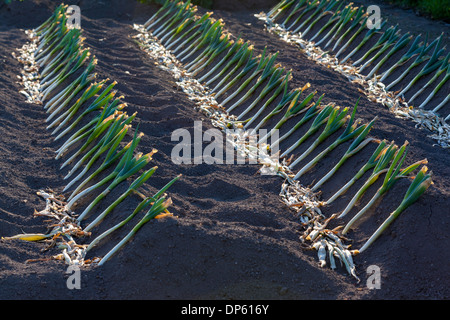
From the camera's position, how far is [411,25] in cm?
685

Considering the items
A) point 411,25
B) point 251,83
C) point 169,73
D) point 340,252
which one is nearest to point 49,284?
point 340,252

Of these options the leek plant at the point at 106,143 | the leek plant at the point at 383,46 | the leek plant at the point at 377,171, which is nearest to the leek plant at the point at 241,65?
the leek plant at the point at 383,46

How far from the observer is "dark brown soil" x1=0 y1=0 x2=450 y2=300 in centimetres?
249

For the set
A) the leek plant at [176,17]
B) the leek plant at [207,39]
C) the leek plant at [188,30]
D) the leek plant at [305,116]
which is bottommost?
the leek plant at [305,116]

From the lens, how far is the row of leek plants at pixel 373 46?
4.89 metres

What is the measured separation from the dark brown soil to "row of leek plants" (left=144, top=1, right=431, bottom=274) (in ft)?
0.34

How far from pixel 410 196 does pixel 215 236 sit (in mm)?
1062

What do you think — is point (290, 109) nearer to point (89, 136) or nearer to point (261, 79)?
point (261, 79)

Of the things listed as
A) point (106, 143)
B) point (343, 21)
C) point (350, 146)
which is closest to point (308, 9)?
point (343, 21)

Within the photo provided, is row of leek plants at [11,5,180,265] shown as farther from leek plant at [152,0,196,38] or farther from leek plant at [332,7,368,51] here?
leek plant at [332,7,368,51]

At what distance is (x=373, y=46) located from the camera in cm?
570

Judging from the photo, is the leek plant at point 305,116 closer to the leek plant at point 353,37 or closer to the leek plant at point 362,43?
Result: the leek plant at point 362,43

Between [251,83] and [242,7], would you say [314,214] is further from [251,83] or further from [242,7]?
[242,7]
